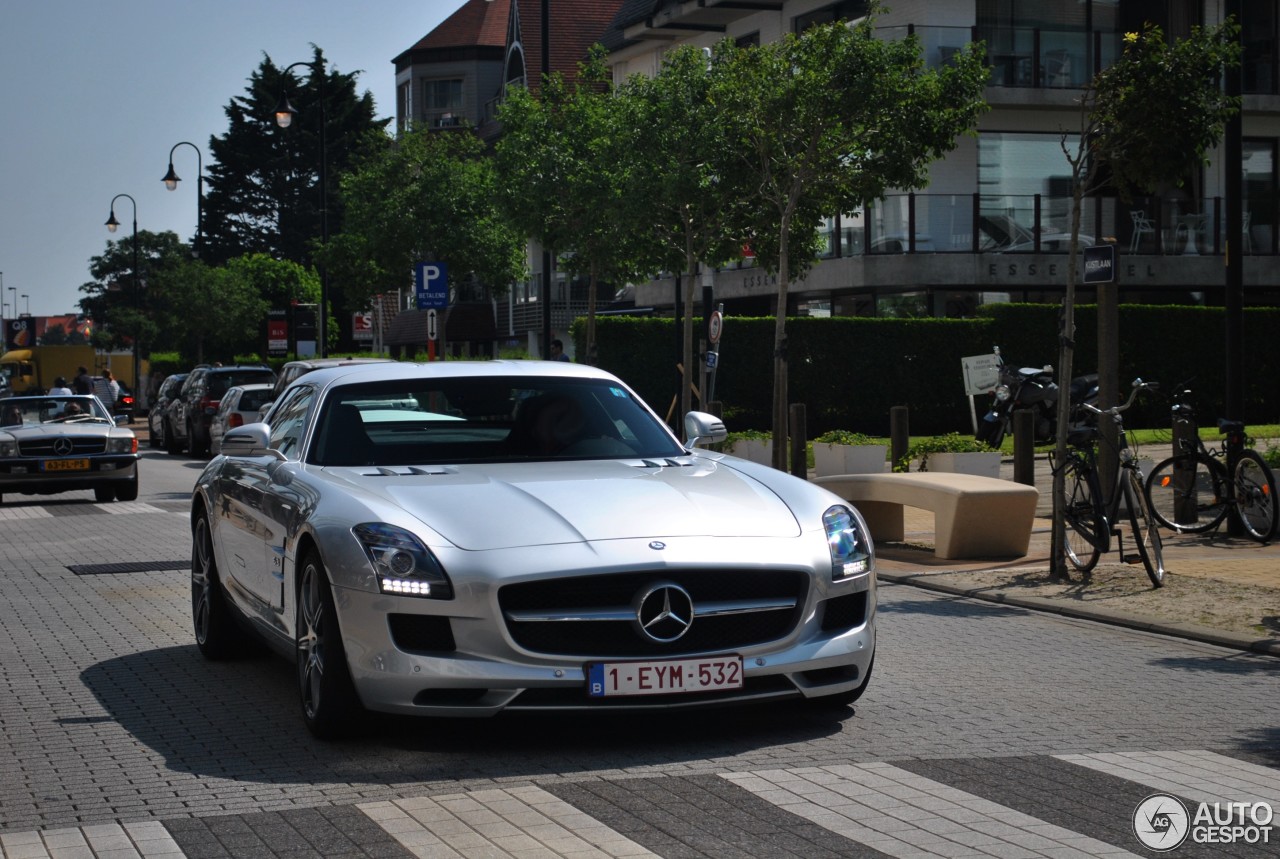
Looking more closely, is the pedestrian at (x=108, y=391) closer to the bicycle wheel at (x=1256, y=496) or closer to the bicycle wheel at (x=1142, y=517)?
the bicycle wheel at (x=1256, y=496)

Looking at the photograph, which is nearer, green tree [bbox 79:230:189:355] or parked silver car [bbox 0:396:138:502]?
parked silver car [bbox 0:396:138:502]

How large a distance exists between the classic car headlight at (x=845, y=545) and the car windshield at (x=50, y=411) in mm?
18687

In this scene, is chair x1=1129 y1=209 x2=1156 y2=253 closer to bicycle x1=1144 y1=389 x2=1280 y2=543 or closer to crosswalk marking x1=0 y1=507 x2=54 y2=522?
bicycle x1=1144 y1=389 x2=1280 y2=543

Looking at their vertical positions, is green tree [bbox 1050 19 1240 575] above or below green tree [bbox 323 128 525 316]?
below

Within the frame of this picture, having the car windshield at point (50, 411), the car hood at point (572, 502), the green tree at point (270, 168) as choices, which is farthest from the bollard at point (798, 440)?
the green tree at point (270, 168)

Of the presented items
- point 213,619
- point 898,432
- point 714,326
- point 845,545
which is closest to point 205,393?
point 714,326

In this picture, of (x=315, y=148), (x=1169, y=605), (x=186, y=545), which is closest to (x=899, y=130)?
(x=186, y=545)

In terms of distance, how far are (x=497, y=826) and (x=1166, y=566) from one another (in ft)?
29.1

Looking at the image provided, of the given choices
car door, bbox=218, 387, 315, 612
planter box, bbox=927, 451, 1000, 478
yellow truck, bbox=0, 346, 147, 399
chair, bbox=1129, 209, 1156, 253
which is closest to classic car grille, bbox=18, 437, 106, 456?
planter box, bbox=927, 451, 1000, 478

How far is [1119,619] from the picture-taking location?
34.6 feet

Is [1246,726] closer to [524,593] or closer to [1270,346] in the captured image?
[524,593]

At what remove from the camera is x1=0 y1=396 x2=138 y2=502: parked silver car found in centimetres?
2305

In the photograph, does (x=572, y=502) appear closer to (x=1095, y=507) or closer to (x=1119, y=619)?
(x=1119, y=619)

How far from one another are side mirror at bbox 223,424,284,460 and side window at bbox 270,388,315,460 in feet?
0.19
